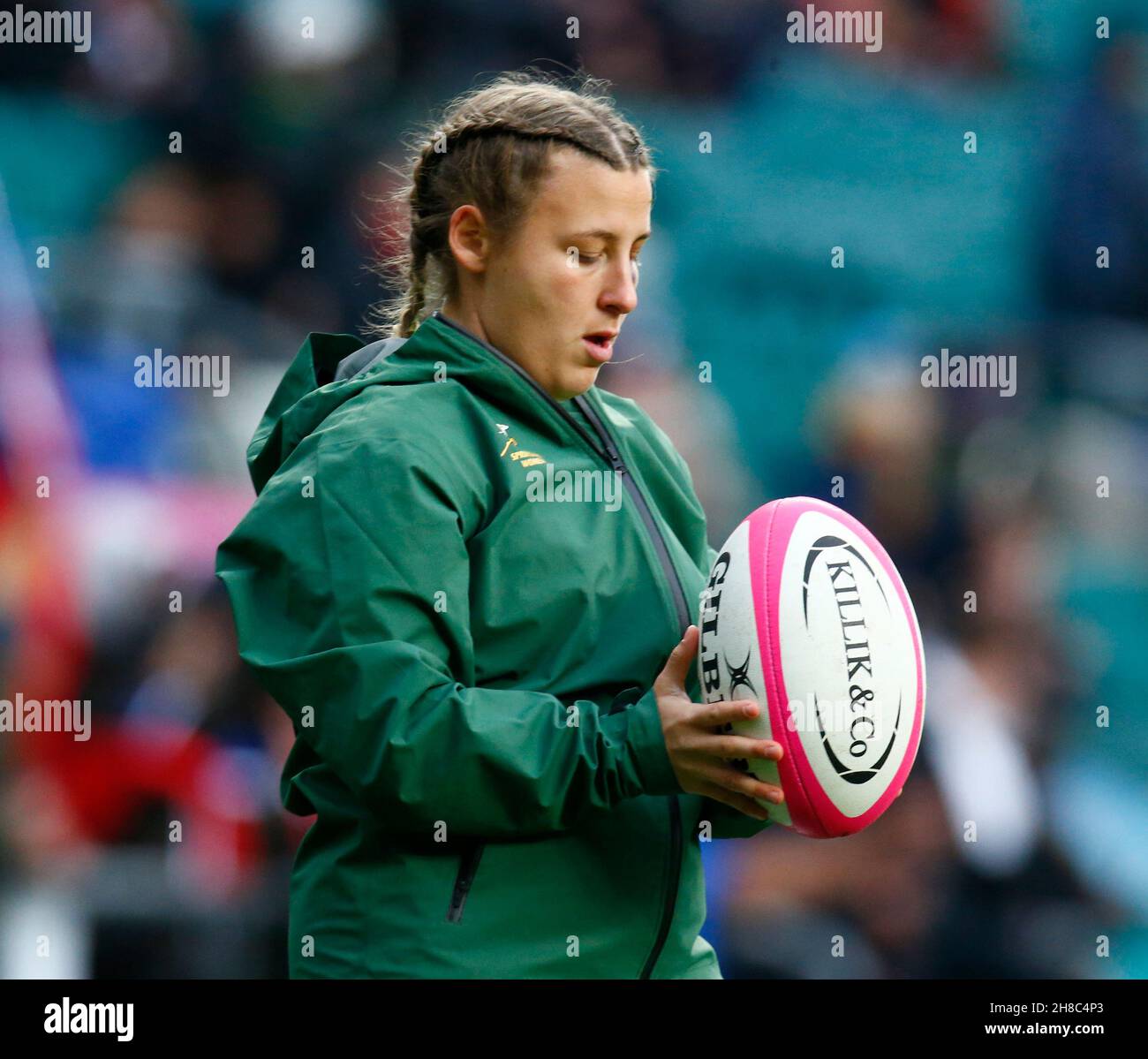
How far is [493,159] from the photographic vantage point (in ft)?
7.14

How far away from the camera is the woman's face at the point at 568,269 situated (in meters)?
2.11

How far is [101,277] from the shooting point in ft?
15.4

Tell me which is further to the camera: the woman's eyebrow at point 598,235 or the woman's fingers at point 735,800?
the woman's eyebrow at point 598,235

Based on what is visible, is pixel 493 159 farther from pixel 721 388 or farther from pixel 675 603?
pixel 721 388

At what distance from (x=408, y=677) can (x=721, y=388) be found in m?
3.20

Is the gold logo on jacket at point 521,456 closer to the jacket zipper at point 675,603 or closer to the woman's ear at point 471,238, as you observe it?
the jacket zipper at point 675,603

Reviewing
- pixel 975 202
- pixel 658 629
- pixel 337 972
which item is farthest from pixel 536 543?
pixel 975 202

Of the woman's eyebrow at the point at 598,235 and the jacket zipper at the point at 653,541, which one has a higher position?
the woman's eyebrow at the point at 598,235

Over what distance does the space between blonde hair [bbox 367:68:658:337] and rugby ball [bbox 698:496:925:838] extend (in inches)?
21.5

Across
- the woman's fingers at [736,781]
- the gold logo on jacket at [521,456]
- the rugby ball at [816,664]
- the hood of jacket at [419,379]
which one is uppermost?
the hood of jacket at [419,379]

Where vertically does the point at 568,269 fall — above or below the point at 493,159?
below

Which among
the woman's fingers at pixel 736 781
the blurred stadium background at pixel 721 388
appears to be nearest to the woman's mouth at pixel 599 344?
the woman's fingers at pixel 736 781

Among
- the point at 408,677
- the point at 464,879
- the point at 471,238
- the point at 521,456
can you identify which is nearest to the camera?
the point at 408,677

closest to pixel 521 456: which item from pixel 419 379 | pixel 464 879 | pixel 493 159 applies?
pixel 419 379
